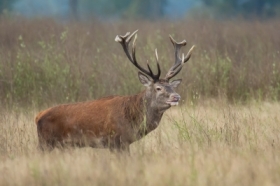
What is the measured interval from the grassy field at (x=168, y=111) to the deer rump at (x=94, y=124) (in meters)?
0.23

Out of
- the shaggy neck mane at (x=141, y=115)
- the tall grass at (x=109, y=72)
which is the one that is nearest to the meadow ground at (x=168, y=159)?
the shaggy neck mane at (x=141, y=115)

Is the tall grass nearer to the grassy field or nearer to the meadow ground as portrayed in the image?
the grassy field

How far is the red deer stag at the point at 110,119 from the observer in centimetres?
937

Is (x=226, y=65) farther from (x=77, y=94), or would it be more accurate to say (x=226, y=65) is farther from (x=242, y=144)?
(x=242, y=144)

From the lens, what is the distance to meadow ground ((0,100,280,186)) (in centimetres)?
756

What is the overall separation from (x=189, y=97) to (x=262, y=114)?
1815mm

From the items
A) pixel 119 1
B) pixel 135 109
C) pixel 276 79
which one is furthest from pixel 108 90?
pixel 119 1

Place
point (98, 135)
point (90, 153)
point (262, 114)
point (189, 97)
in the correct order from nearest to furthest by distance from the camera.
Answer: point (90, 153) → point (98, 135) → point (262, 114) → point (189, 97)

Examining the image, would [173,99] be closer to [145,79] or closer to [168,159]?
[145,79]

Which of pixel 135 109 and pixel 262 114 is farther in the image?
pixel 262 114

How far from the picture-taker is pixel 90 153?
8.75 metres

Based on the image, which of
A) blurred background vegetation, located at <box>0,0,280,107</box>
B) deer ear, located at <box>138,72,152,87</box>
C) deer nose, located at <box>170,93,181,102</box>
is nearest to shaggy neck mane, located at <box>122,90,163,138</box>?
A: deer ear, located at <box>138,72,152,87</box>

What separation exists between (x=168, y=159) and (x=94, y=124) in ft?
4.25

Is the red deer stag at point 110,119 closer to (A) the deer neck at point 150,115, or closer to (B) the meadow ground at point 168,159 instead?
(A) the deer neck at point 150,115
